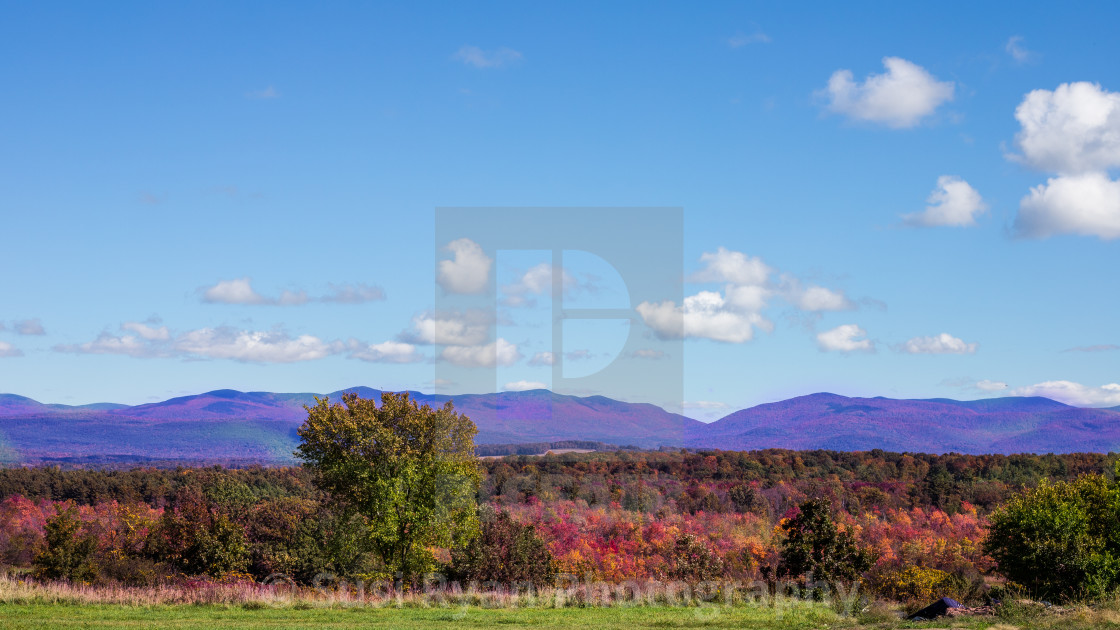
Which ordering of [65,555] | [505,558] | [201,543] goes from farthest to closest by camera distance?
[201,543]
[505,558]
[65,555]

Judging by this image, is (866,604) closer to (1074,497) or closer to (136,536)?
(1074,497)

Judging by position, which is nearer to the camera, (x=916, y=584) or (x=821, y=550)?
(x=821, y=550)

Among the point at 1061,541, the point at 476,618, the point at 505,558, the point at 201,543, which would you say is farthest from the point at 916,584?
the point at 201,543

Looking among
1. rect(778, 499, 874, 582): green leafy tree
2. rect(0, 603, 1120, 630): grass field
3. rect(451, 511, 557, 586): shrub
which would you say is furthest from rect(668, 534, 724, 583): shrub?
rect(0, 603, 1120, 630): grass field

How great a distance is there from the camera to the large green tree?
3603 centimetres

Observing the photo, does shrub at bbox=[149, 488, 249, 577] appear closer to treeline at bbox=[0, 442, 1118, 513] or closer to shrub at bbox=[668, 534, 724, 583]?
shrub at bbox=[668, 534, 724, 583]

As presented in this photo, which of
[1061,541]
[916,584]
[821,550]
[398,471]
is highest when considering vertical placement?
[398,471]

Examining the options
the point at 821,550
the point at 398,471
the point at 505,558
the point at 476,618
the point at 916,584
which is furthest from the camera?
the point at 916,584

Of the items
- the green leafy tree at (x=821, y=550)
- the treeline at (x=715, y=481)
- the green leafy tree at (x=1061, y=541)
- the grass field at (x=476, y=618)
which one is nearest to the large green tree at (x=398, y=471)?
the grass field at (x=476, y=618)

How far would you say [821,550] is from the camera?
33.4 meters

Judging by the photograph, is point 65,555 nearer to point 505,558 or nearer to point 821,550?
point 505,558

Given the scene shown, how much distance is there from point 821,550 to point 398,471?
57.6 ft

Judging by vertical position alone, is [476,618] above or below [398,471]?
below

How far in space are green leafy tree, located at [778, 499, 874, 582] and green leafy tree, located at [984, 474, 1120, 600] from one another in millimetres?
8986
